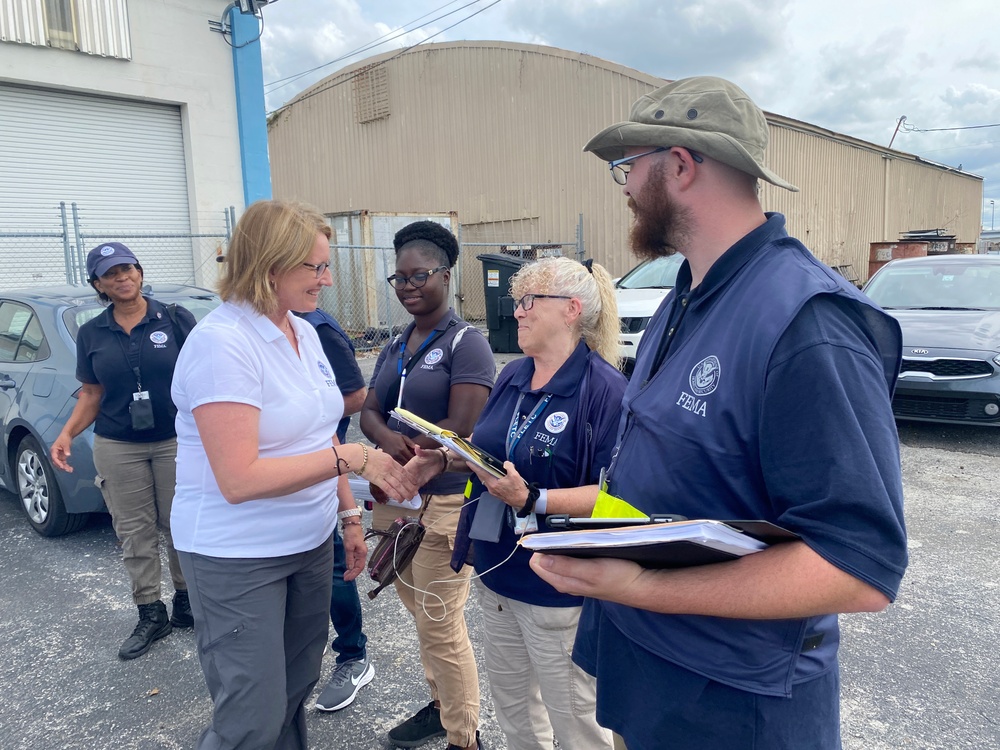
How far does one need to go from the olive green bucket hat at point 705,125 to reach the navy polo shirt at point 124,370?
10.1 feet

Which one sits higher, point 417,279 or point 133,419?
point 417,279

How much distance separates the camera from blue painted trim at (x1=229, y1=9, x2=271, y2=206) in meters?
10.7

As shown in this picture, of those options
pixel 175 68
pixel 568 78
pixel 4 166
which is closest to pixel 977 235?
pixel 568 78

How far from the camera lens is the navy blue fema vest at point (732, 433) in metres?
1.20

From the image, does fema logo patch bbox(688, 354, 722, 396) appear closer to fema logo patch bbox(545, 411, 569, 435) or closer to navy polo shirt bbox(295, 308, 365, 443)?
fema logo patch bbox(545, 411, 569, 435)

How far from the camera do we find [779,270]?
1269 mm

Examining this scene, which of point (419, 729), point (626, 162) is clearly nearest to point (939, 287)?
point (419, 729)

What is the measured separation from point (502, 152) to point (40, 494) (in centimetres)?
1371

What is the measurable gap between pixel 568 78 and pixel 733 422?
1556 centimetres

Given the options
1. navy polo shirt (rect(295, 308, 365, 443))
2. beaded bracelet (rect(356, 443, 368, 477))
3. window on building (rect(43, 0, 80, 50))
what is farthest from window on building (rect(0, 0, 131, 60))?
beaded bracelet (rect(356, 443, 368, 477))

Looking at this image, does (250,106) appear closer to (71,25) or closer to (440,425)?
(71,25)

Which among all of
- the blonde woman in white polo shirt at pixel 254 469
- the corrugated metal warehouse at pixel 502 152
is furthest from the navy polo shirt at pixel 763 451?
the corrugated metal warehouse at pixel 502 152

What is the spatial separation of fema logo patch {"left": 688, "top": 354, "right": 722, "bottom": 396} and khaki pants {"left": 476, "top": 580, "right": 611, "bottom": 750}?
1.13 meters

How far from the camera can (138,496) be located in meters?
3.72
